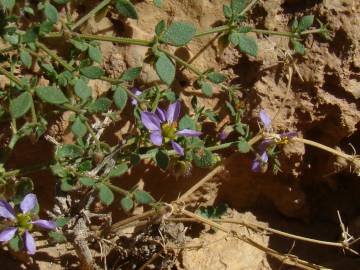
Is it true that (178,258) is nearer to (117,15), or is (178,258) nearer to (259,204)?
(259,204)

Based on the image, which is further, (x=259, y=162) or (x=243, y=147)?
(x=259, y=162)

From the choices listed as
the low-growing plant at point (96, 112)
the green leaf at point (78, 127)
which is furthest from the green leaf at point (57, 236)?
the green leaf at point (78, 127)

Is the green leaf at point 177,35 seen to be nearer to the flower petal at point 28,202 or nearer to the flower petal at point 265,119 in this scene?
the flower petal at point 265,119

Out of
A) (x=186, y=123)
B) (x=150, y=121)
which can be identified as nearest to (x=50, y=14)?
(x=150, y=121)

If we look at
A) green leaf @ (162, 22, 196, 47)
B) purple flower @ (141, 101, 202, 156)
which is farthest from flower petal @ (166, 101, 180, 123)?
green leaf @ (162, 22, 196, 47)

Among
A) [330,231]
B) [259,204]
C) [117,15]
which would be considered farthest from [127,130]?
[330,231]

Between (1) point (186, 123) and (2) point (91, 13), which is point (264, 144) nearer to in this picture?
(1) point (186, 123)
